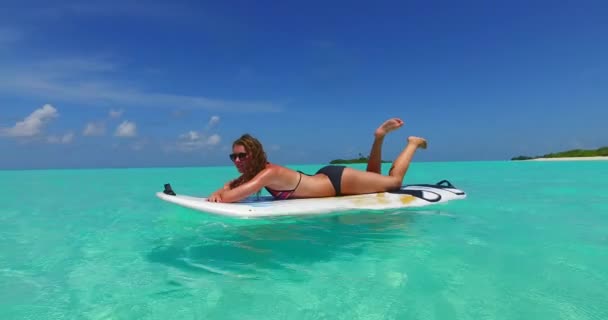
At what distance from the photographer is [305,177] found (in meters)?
5.36

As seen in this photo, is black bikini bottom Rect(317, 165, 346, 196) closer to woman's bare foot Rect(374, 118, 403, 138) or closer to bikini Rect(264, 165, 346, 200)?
bikini Rect(264, 165, 346, 200)

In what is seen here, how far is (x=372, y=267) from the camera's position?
3225mm

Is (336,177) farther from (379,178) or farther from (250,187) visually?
(250,187)

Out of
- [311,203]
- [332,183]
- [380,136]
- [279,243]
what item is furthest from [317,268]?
[380,136]

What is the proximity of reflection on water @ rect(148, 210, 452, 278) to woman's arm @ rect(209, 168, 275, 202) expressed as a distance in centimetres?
40

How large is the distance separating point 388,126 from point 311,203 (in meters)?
1.99

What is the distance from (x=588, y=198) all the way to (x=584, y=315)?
7059 millimetres

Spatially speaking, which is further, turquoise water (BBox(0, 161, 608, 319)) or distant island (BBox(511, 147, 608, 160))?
distant island (BBox(511, 147, 608, 160))

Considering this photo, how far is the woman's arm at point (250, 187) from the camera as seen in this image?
461cm

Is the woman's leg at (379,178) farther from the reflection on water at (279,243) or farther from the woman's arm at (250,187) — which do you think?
the woman's arm at (250,187)

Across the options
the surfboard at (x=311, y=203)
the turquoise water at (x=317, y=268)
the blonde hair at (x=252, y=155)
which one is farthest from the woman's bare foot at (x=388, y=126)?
the blonde hair at (x=252, y=155)

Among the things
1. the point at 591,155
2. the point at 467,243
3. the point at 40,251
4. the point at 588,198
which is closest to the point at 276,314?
the point at 467,243

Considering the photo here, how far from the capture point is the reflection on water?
131 inches

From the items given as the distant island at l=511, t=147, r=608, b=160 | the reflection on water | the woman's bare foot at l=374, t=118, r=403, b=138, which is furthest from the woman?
the distant island at l=511, t=147, r=608, b=160
